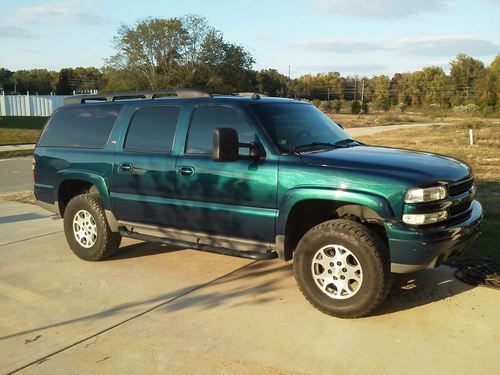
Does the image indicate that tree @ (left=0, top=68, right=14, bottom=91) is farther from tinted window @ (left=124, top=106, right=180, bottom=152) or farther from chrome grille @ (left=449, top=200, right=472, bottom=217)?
chrome grille @ (left=449, top=200, right=472, bottom=217)

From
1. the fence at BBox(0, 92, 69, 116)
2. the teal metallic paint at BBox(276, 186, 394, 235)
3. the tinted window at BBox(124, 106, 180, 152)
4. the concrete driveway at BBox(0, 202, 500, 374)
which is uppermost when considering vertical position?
the fence at BBox(0, 92, 69, 116)

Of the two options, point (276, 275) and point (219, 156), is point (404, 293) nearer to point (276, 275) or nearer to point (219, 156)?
point (276, 275)

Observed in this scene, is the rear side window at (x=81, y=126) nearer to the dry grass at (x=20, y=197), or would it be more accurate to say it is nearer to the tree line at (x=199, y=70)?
the dry grass at (x=20, y=197)

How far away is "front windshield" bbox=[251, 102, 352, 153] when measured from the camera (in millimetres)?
4840

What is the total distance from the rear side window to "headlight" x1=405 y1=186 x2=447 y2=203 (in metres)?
3.44

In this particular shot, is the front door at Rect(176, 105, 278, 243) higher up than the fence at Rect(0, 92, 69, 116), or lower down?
lower down

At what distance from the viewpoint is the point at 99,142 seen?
19.4ft

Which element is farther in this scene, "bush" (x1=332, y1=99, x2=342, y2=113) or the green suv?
"bush" (x1=332, y1=99, x2=342, y2=113)

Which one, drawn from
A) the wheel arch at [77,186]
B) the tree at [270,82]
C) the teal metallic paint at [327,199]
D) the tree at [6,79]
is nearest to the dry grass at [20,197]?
the wheel arch at [77,186]

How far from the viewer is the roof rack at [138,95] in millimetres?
5380

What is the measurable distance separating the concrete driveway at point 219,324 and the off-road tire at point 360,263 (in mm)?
118

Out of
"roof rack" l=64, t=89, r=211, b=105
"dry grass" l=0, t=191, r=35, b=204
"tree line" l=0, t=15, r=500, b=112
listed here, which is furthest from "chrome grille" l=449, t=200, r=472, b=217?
"tree line" l=0, t=15, r=500, b=112

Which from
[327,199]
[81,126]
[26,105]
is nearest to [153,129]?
[81,126]

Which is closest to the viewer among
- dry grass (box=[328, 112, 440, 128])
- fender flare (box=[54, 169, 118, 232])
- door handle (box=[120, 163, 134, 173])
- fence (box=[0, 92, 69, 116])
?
door handle (box=[120, 163, 134, 173])
